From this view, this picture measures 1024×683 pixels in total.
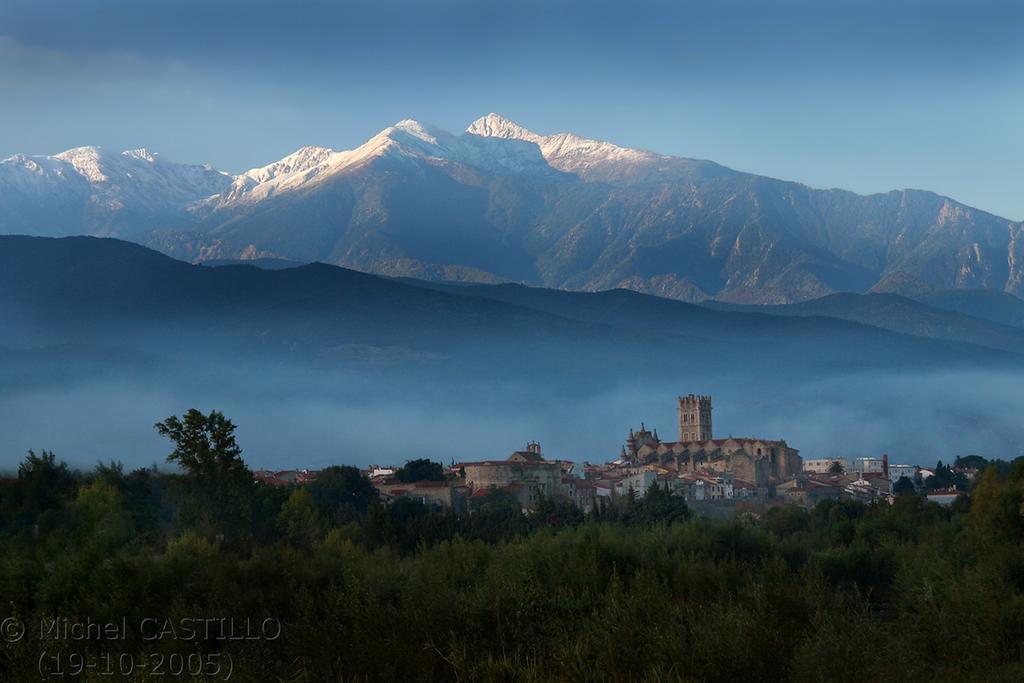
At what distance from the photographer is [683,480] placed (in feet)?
495

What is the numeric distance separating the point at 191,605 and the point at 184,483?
140 ft

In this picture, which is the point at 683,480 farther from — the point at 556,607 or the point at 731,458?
the point at 556,607

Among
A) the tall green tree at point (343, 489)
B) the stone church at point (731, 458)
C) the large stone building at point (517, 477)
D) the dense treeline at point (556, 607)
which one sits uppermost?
the stone church at point (731, 458)

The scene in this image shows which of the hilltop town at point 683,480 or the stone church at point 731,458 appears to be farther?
the stone church at point 731,458

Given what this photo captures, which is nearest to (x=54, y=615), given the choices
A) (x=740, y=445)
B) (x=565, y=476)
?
(x=565, y=476)

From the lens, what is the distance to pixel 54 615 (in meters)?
29.3

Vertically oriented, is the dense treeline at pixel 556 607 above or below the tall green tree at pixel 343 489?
below

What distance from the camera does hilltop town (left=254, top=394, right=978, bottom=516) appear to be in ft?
438

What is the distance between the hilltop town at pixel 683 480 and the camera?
13362cm

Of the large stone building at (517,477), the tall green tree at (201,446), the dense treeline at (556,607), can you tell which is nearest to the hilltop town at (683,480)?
the large stone building at (517,477)

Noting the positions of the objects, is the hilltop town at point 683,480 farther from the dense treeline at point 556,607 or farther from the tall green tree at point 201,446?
the dense treeline at point 556,607

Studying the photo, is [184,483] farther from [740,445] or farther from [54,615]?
[740,445]

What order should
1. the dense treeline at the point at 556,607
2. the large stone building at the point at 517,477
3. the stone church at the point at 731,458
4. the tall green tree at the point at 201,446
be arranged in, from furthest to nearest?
the stone church at the point at 731,458 < the large stone building at the point at 517,477 < the tall green tree at the point at 201,446 < the dense treeline at the point at 556,607

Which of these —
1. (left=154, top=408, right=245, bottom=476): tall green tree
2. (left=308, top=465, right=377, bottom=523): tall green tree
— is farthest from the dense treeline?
(left=308, top=465, right=377, bottom=523): tall green tree
